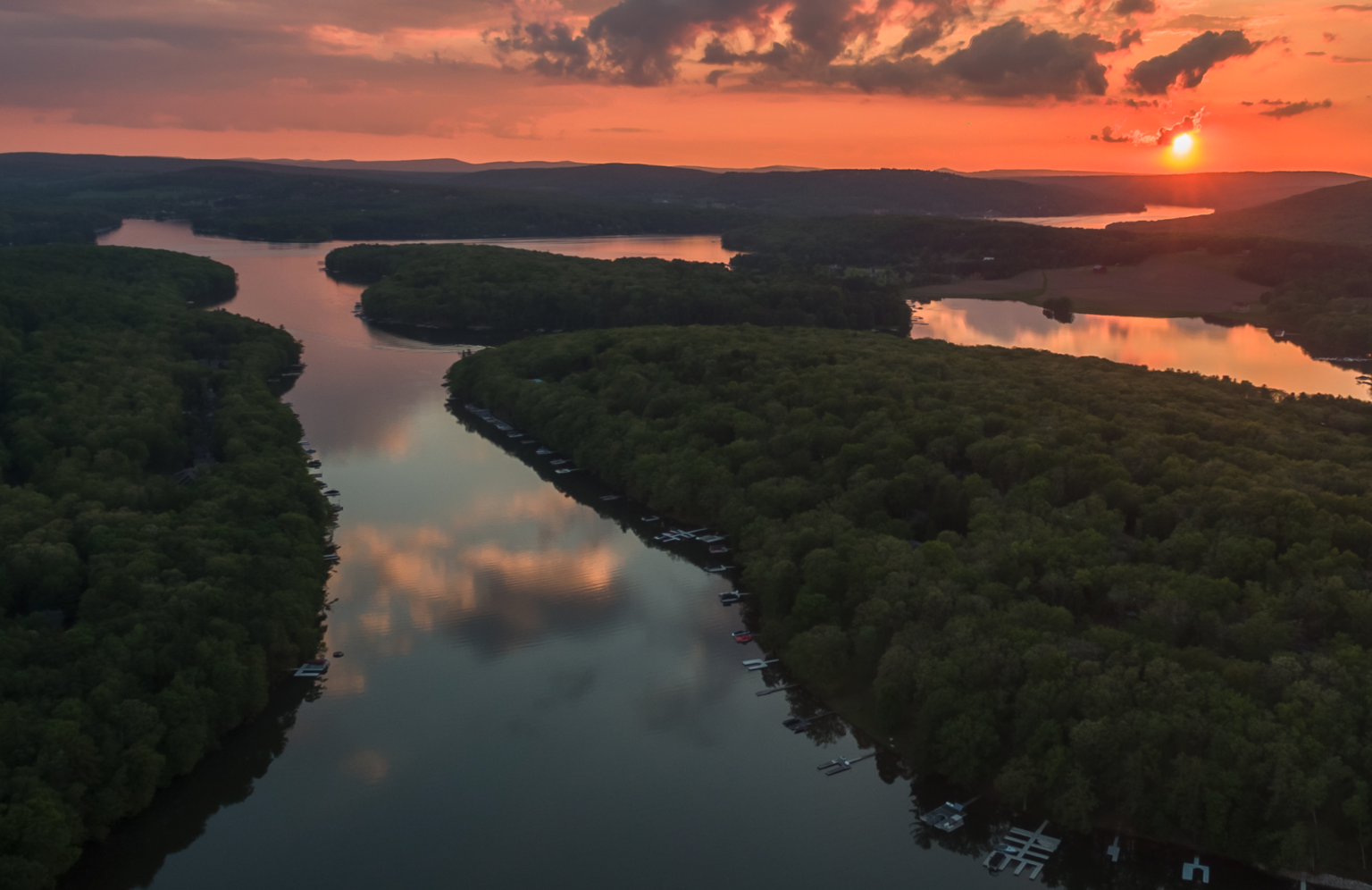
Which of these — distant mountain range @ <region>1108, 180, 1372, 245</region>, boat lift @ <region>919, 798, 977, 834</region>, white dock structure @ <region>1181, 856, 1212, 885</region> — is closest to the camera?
white dock structure @ <region>1181, 856, 1212, 885</region>

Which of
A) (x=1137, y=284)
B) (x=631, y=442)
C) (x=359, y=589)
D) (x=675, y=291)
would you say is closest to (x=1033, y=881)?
(x=359, y=589)

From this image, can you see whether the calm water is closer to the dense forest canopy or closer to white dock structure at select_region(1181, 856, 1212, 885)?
white dock structure at select_region(1181, 856, 1212, 885)

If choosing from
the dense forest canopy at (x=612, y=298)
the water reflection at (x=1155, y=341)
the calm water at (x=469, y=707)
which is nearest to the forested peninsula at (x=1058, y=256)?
the water reflection at (x=1155, y=341)

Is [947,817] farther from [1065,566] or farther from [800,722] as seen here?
[1065,566]

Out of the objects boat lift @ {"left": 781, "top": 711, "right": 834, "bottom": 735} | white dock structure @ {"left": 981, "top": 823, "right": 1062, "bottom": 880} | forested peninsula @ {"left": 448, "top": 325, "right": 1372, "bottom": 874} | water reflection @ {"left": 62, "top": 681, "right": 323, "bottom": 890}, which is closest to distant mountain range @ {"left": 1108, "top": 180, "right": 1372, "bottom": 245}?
forested peninsula @ {"left": 448, "top": 325, "right": 1372, "bottom": 874}

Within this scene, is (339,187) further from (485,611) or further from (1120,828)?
(1120,828)

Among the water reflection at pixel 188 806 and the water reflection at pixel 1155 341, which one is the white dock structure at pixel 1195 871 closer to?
the water reflection at pixel 188 806
